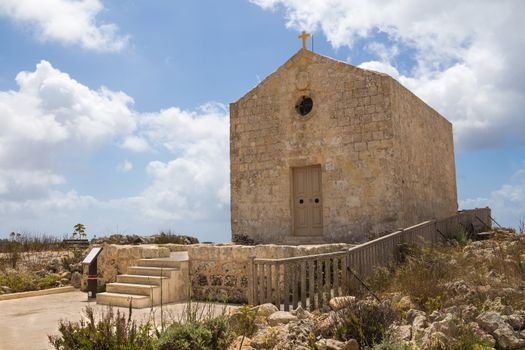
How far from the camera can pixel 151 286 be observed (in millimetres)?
8586

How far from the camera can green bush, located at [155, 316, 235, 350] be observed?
194 inches

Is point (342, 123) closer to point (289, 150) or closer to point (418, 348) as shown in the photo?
point (289, 150)

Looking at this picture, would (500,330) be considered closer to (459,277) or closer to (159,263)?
(459,277)

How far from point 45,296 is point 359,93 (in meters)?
8.97

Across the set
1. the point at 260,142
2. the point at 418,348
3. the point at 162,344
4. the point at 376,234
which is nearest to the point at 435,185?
the point at 376,234

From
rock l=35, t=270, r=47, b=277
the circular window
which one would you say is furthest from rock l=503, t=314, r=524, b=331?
rock l=35, t=270, r=47, b=277

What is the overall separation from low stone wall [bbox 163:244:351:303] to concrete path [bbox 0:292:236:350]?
17.7 inches

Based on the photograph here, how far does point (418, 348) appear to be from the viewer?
4.94 metres

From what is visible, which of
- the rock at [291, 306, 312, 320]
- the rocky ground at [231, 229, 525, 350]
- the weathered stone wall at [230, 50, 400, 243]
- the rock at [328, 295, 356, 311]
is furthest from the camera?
the weathered stone wall at [230, 50, 400, 243]

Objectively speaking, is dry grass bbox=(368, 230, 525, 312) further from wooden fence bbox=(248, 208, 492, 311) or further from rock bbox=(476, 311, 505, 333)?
rock bbox=(476, 311, 505, 333)

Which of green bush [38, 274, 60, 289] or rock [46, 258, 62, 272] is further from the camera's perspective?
rock [46, 258, 62, 272]

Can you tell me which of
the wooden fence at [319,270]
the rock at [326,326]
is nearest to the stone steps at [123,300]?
the wooden fence at [319,270]

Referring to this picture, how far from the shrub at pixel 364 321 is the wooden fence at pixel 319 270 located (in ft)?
4.14

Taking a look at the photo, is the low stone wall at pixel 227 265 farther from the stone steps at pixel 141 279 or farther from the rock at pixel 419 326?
the rock at pixel 419 326
